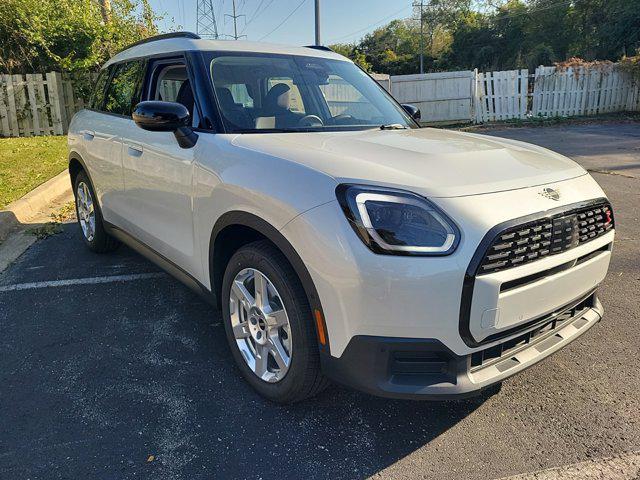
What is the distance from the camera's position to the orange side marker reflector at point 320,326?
2.14 m

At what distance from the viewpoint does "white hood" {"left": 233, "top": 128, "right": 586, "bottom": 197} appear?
2107 millimetres

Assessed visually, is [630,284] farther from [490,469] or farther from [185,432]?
[185,432]

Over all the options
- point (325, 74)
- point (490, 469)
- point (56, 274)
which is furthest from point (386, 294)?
point (56, 274)

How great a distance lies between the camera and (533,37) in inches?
1797

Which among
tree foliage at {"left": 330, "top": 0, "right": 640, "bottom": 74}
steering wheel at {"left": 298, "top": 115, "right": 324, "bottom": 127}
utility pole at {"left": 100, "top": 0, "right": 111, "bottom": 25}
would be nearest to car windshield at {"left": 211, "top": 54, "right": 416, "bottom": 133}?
steering wheel at {"left": 298, "top": 115, "right": 324, "bottom": 127}

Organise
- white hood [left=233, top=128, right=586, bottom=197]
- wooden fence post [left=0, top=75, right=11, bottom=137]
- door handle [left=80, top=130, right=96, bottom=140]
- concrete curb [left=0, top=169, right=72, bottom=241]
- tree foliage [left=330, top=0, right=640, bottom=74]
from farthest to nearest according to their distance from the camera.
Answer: tree foliage [left=330, top=0, right=640, bottom=74]
wooden fence post [left=0, top=75, right=11, bottom=137]
concrete curb [left=0, top=169, right=72, bottom=241]
door handle [left=80, top=130, right=96, bottom=140]
white hood [left=233, top=128, right=586, bottom=197]

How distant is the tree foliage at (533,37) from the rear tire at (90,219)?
3012 centimetres

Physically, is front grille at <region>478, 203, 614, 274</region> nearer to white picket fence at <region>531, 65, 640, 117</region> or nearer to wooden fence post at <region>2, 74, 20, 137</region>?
wooden fence post at <region>2, 74, 20, 137</region>

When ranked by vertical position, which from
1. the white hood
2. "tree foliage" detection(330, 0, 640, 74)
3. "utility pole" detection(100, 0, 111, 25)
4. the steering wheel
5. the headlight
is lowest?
the headlight

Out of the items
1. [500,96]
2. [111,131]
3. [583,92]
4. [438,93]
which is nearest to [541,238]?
[111,131]

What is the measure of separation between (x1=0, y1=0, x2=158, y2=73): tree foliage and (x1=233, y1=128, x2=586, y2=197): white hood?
12.5 metres

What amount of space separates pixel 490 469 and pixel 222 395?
4.59 feet

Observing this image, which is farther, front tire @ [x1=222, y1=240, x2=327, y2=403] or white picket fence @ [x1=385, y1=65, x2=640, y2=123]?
white picket fence @ [x1=385, y1=65, x2=640, y2=123]

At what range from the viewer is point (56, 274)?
4551 mm
